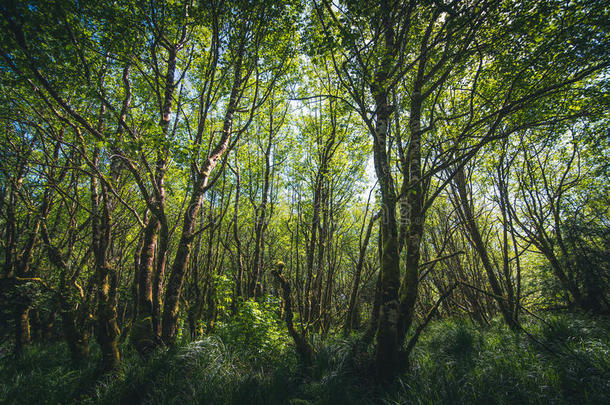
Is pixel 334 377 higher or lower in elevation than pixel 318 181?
lower

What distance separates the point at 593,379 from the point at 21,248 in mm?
15732

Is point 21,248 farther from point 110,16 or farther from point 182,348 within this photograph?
point 110,16

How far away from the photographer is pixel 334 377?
142 inches

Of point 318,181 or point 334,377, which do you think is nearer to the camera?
point 334,377

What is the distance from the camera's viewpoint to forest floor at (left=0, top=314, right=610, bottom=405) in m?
3.13

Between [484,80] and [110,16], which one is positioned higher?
[484,80]

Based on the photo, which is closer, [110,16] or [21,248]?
[110,16]

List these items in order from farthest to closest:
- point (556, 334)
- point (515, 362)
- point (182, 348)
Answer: point (556, 334), point (182, 348), point (515, 362)

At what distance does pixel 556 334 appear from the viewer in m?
5.08

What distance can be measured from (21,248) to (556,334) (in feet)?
55.3

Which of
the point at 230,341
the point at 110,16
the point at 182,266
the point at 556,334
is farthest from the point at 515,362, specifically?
the point at 110,16

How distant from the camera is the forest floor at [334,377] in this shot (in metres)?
3.13

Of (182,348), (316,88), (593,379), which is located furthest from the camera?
(316,88)

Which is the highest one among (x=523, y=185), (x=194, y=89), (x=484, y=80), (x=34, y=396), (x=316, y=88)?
(x=316, y=88)
